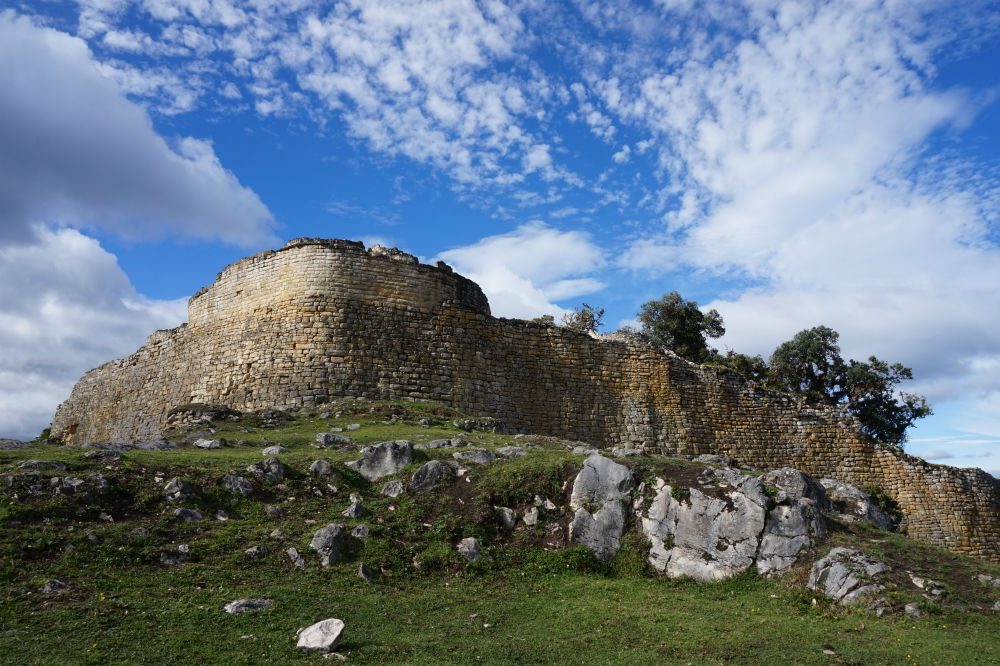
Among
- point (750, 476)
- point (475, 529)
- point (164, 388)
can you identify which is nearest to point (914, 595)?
point (750, 476)

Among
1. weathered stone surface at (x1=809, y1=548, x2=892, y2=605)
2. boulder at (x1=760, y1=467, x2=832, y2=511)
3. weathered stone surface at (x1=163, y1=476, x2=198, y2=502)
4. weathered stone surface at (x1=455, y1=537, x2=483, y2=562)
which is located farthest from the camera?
boulder at (x1=760, y1=467, x2=832, y2=511)

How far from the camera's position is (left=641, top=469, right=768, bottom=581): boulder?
10.9m

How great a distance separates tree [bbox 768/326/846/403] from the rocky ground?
2941 cm

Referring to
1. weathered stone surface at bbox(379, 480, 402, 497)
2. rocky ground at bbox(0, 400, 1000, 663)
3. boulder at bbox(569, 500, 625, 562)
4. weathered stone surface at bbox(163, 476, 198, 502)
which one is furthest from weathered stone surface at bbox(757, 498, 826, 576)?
weathered stone surface at bbox(163, 476, 198, 502)

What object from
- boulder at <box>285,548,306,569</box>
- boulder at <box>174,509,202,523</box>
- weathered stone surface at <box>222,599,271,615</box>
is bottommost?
weathered stone surface at <box>222,599,271,615</box>

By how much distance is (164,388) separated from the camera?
2498 centimetres

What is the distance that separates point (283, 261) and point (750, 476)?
15037mm

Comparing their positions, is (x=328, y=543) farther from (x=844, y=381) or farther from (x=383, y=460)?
(x=844, y=381)

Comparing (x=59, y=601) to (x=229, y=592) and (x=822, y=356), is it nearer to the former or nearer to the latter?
(x=229, y=592)

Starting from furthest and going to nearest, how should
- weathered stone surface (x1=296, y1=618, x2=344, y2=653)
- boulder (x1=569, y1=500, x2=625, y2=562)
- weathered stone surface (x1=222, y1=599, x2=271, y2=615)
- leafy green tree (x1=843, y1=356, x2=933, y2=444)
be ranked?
leafy green tree (x1=843, y1=356, x2=933, y2=444) → boulder (x1=569, y1=500, x2=625, y2=562) → weathered stone surface (x1=222, y1=599, x2=271, y2=615) → weathered stone surface (x1=296, y1=618, x2=344, y2=653)

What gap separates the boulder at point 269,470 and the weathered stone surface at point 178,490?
1.09 m

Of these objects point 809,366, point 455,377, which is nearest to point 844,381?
point 809,366

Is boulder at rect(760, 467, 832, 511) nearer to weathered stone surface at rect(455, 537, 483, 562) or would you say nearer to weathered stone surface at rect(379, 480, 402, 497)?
weathered stone surface at rect(455, 537, 483, 562)

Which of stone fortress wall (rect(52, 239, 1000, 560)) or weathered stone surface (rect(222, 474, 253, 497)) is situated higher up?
stone fortress wall (rect(52, 239, 1000, 560))
